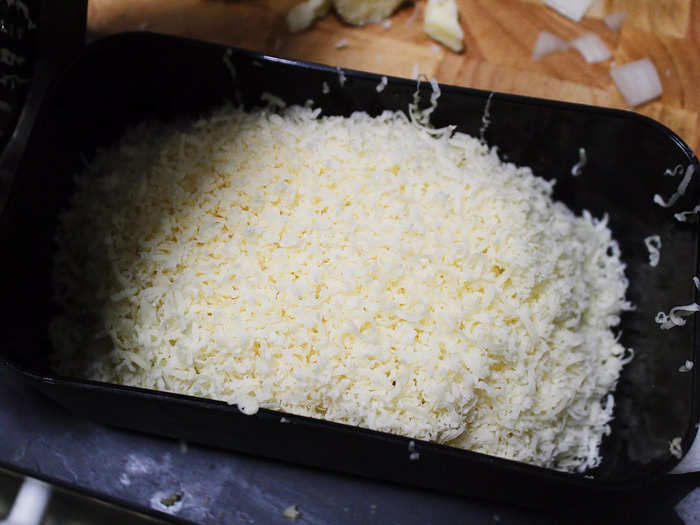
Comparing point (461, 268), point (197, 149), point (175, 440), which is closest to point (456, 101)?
point (461, 268)

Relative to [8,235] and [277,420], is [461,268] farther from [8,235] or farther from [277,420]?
[8,235]

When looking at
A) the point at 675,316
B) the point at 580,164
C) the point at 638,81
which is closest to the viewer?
the point at 675,316

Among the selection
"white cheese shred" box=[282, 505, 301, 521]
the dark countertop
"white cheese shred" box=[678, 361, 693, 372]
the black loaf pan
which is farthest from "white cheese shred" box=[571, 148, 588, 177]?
"white cheese shred" box=[282, 505, 301, 521]

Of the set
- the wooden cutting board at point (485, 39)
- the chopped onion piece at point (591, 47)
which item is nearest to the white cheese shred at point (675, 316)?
the wooden cutting board at point (485, 39)

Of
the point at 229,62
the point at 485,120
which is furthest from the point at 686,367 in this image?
the point at 229,62

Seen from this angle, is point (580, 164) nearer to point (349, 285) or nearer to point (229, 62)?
point (349, 285)

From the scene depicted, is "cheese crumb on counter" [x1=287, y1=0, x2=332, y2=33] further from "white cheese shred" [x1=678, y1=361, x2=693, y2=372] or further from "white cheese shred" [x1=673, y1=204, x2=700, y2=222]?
"white cheese shred" [x1=678, y1=361, x2=693, y2=372]
